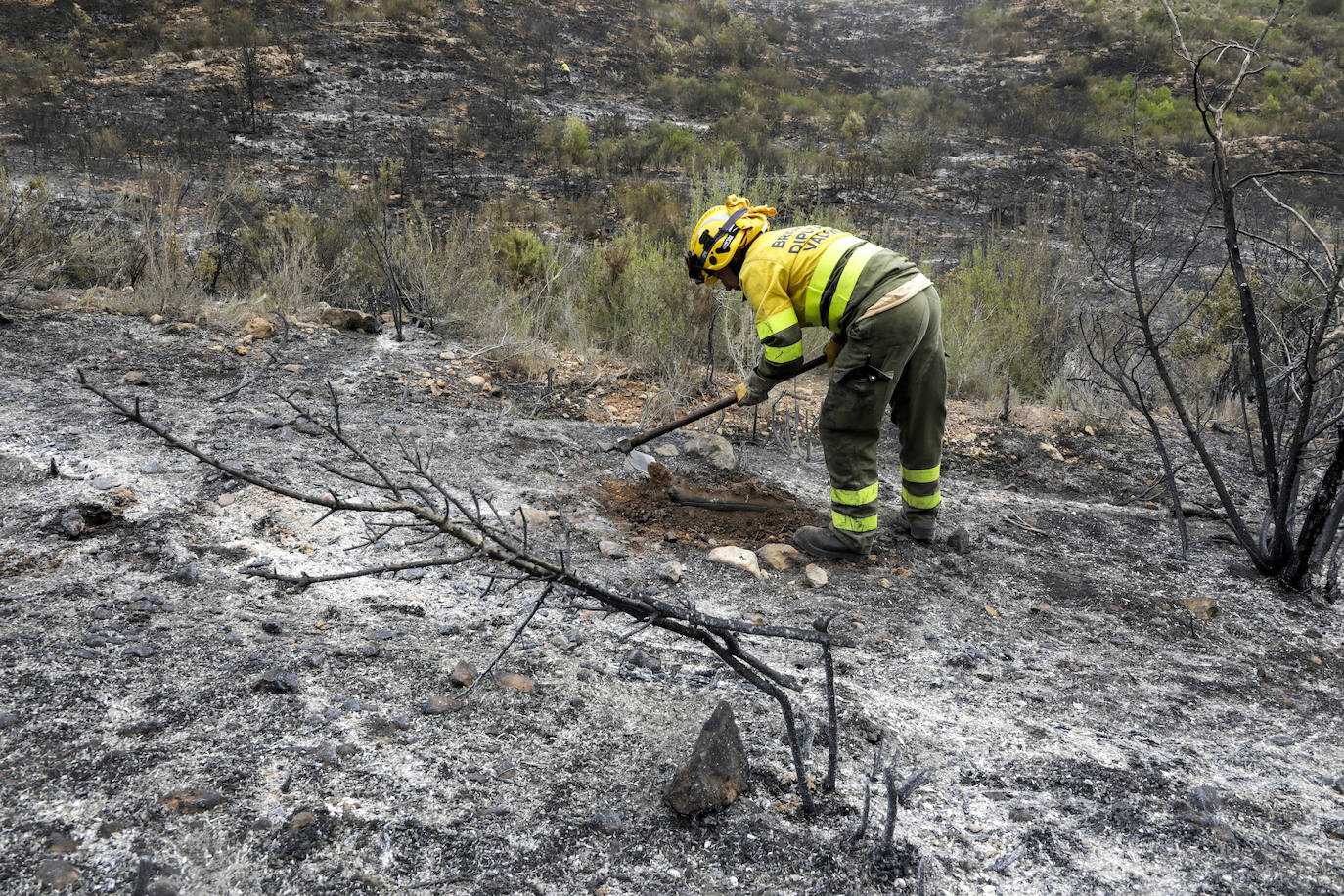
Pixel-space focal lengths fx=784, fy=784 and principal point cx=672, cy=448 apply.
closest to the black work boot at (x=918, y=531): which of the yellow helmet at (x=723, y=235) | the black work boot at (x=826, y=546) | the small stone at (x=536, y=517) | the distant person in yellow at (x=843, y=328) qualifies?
the distant person in yellow at (x=843, y=328)

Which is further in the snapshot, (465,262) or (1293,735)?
(465,262)

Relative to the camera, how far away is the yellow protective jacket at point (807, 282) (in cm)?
324

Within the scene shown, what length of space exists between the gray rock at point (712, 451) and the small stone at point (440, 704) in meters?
2.47

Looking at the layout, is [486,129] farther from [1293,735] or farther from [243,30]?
[1293,735]

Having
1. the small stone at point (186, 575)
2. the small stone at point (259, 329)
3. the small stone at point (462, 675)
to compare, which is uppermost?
the small stone at point (259, 329)

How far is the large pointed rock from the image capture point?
1.70 meters

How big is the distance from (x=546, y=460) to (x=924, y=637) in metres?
2.00

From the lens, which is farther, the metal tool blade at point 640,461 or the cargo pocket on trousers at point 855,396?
the metal tool blade at point 640,461

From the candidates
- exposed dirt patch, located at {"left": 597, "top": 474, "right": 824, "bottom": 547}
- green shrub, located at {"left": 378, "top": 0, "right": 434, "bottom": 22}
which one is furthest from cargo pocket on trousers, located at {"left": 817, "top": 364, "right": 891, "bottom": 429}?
green shrub, located at {"left": 378, "top": 0, "right": 434, "bottom": 22}

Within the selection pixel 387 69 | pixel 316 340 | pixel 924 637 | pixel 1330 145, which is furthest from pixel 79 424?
pixel 1330 145

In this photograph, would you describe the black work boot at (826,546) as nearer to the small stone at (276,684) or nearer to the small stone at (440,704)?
the small stone at (440,704)

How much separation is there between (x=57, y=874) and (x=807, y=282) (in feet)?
9.58

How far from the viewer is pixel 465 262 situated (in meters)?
6.16

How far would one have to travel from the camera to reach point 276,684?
6.36ft
